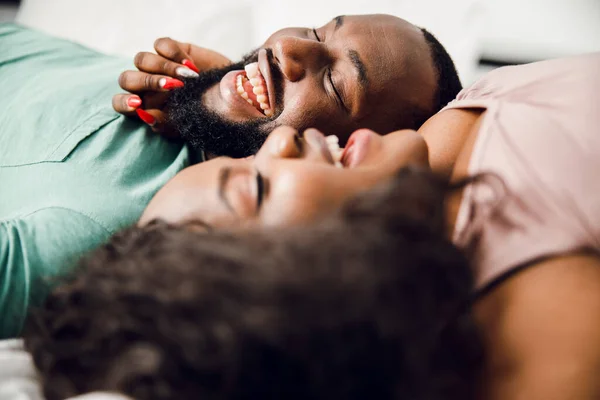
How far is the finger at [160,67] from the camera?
109 cm

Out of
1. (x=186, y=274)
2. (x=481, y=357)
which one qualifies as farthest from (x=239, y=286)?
(x=481, y=357)

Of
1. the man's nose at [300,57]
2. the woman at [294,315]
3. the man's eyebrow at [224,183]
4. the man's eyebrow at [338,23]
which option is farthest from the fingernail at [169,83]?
the woman at [294,315]

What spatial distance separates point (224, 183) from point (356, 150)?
21 centimetres

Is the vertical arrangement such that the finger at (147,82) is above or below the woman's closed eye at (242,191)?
above

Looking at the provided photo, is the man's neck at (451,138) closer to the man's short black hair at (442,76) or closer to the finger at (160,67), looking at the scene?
the man's short black hair at (442,76)

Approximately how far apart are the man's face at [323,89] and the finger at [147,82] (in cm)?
3

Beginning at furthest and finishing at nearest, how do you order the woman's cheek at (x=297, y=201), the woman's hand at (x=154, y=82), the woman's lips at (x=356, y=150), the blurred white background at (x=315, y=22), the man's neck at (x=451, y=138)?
the blurred white background at (x=315, y=22)
the woman's hand at (x=154, y=82)
the man's neck at (x=451, y=138)
the woman's lips at (x=356, y=150)
the woman's cheek at (x=297, y=201)

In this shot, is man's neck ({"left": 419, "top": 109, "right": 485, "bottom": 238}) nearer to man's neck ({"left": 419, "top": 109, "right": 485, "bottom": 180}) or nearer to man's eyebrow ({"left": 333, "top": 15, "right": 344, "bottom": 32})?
man's neck ({"left": 419, "top": 109, "right": 485, "bottom": 180})

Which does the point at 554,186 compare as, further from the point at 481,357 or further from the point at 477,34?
the point at 477,34

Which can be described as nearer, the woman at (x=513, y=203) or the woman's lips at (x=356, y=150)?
the woman at (x=513, y=203)

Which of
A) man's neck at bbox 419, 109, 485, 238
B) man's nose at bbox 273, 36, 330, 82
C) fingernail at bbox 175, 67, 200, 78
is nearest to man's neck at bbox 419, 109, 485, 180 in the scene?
man's neck at bbox 419, 109, 485, 238

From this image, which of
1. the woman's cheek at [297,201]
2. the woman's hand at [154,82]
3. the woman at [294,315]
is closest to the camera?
the woman at [294,315]

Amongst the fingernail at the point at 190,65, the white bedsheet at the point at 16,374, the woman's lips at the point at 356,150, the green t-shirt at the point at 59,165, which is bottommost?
the white bedsheet at the point at 16,374

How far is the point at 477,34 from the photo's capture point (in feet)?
4.55
